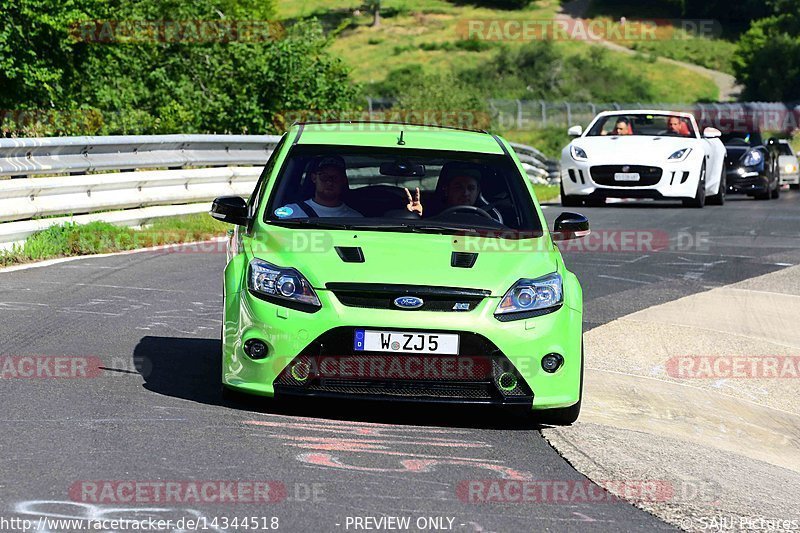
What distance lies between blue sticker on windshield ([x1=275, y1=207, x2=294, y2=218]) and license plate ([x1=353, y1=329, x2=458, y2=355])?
1.27 meters

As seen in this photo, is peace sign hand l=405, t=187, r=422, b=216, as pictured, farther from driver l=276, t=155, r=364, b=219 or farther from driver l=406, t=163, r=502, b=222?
driver l=276, t=155, r=364, b=219

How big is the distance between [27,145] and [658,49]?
3880 inches

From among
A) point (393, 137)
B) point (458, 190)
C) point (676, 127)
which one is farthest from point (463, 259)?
point (676, 127)

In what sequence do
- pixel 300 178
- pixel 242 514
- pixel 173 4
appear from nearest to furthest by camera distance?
pixel 242 514 < pixel 300 178 < pixel 173 4

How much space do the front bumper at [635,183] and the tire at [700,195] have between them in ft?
0.96

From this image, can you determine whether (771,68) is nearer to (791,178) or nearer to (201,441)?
(791,178)

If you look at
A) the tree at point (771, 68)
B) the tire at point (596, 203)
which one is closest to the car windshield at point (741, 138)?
the tire at point (596, 203)

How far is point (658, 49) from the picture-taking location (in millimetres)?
107750

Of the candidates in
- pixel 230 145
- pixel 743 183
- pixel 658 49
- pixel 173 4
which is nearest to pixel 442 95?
pixel 173 4

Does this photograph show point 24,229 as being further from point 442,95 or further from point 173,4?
point 442,95

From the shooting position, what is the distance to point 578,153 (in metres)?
20.8

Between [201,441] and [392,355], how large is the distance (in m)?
0.99

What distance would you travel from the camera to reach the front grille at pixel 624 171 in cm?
2033

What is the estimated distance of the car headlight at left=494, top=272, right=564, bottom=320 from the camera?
6.66 metres
